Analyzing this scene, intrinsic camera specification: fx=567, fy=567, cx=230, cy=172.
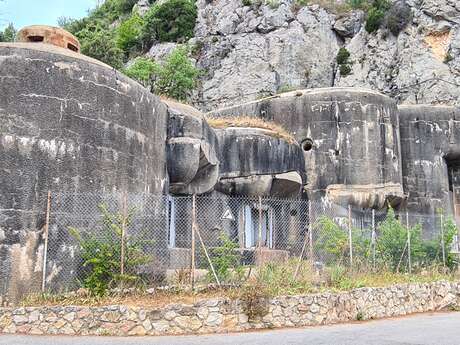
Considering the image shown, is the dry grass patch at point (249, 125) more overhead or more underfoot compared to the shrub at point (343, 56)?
more underfoot

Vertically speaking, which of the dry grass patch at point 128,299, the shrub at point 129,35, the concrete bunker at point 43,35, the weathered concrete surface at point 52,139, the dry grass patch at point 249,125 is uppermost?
the shrub at point 129,35

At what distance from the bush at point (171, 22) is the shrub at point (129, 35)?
912mm

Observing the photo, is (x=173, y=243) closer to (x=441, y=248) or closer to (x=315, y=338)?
(x=315, y=338)

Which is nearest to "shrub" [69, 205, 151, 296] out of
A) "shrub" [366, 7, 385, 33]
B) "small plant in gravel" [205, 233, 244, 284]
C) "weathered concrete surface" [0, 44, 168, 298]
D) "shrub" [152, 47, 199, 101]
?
"weathered concrete surface" [0, 44, 168, 298]

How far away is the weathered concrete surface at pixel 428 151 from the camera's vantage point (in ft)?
85.6

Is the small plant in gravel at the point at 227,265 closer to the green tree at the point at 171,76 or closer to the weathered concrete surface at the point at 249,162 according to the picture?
the weathered concrete surface at the point at 249,162

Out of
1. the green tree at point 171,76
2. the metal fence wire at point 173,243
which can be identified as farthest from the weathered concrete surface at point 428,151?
the green tree at point 171,76

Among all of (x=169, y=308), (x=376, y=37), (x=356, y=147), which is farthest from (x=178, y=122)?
(x=376, y=37)

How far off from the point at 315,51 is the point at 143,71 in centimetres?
1300

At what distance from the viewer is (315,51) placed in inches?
1645

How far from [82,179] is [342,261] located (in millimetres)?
7100

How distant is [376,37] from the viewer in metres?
40.1

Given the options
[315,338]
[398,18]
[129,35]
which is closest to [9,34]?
[129,35]

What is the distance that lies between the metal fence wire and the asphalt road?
197 centimetres
